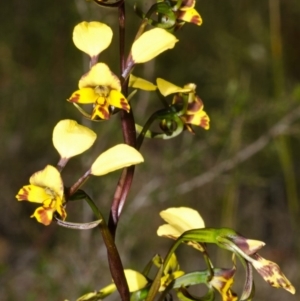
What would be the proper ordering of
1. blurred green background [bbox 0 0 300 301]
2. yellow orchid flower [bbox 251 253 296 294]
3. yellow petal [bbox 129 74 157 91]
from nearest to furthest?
yellow orchid flower [bbox 251 253 296 294] < yellow petal [bbox 129 74 157 91] < blurred green background [bbox 0 0 300 301]

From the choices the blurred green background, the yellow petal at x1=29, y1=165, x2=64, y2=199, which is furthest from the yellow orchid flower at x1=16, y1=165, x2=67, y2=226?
the blurred green background

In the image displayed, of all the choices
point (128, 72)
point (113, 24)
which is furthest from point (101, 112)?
point (113, 24)

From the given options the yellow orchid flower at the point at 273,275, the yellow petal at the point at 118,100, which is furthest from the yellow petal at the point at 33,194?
the yellow orchid flower at the point at 273,275

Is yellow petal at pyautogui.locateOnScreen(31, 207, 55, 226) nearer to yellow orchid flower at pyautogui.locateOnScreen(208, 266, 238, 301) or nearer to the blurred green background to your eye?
→ yellow orchid flower at pyautogui.locateOnScreen(208, 266, 238, 301)

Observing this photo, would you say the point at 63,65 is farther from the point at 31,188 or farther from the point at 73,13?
the point at 31,188

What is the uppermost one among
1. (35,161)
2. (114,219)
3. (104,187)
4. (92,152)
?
(114,219)
